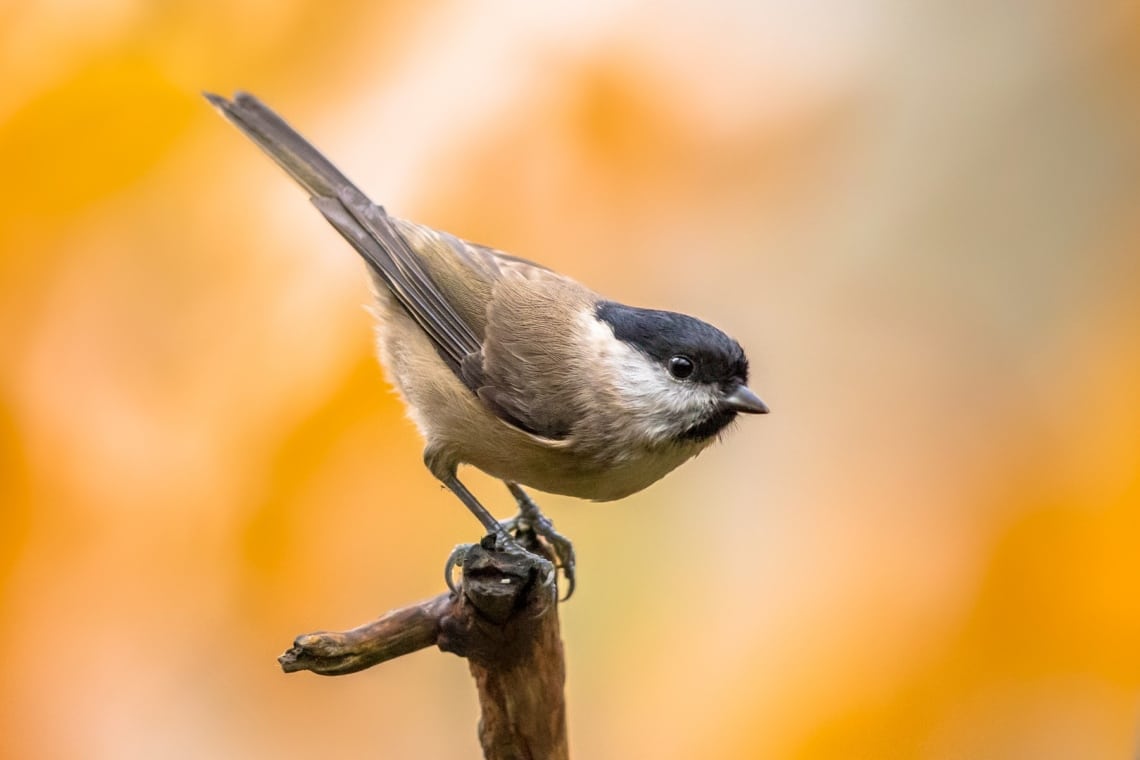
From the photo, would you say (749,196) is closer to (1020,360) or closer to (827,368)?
(827,368)

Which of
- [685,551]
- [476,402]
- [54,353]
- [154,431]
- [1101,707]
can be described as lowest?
[1101,707]

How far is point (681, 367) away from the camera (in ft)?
6.62

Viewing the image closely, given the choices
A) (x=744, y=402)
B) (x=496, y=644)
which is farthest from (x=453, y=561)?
(x=744, y=402)

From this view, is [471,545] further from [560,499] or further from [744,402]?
[744,402]

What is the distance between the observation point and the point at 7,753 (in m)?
2.20

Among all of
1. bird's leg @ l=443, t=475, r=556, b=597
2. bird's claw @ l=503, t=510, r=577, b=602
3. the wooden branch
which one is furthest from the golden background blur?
the wooden branch

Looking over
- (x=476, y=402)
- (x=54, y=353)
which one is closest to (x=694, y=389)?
(x=476, y=402)

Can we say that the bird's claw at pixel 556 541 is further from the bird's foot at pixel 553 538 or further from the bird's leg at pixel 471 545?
the bird's leg at pixel 471 545

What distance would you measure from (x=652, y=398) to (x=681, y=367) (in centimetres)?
8

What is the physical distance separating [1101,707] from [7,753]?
7.14ft

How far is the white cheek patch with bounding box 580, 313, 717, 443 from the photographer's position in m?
1.99

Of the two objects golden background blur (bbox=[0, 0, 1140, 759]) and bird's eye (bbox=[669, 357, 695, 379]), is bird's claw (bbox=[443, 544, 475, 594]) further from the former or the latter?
bird's eye (bbox=[669, 357, 695, 379])

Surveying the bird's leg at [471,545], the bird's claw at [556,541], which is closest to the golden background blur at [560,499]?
the bird's claw at [556,541]

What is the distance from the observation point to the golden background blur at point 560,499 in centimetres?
219
